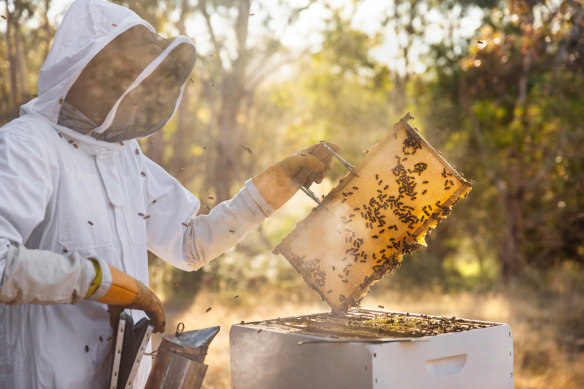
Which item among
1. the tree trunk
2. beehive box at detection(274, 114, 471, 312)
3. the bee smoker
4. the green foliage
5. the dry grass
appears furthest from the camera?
the tree trunk

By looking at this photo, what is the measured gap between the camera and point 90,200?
2197mm

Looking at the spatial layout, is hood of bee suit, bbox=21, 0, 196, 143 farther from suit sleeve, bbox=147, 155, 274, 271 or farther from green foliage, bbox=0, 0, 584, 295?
green foliage, bbox=0, 0, 584, 295

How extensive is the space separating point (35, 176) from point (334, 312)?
4.50 ft

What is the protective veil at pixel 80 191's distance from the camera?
188cm

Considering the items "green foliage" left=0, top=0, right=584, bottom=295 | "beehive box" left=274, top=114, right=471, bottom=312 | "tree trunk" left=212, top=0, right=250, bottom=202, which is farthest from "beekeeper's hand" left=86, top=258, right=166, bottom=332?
"tree trunk" left=212, top=0, right=250, bottom=202

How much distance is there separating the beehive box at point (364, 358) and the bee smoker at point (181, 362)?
29 centimetres

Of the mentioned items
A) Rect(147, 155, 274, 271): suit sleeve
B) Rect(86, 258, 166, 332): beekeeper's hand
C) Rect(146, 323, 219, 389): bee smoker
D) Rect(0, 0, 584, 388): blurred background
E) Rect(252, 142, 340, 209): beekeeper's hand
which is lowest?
Rect(146, 323, 219, 389): bee smoker

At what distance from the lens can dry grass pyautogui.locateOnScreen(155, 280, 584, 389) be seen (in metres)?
5.98

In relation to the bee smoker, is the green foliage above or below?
above

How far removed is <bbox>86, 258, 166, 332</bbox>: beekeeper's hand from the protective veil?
45mm

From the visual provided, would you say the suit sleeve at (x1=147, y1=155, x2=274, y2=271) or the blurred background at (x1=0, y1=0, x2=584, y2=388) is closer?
the suit sleeve at (x1=147, y1=155, x2=274, y2=271)

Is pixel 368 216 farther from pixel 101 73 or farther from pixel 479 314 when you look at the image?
pixel 479 314

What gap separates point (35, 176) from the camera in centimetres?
198

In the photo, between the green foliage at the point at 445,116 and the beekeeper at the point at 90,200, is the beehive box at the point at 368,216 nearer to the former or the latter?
the beekeeper at the point at 90,200
